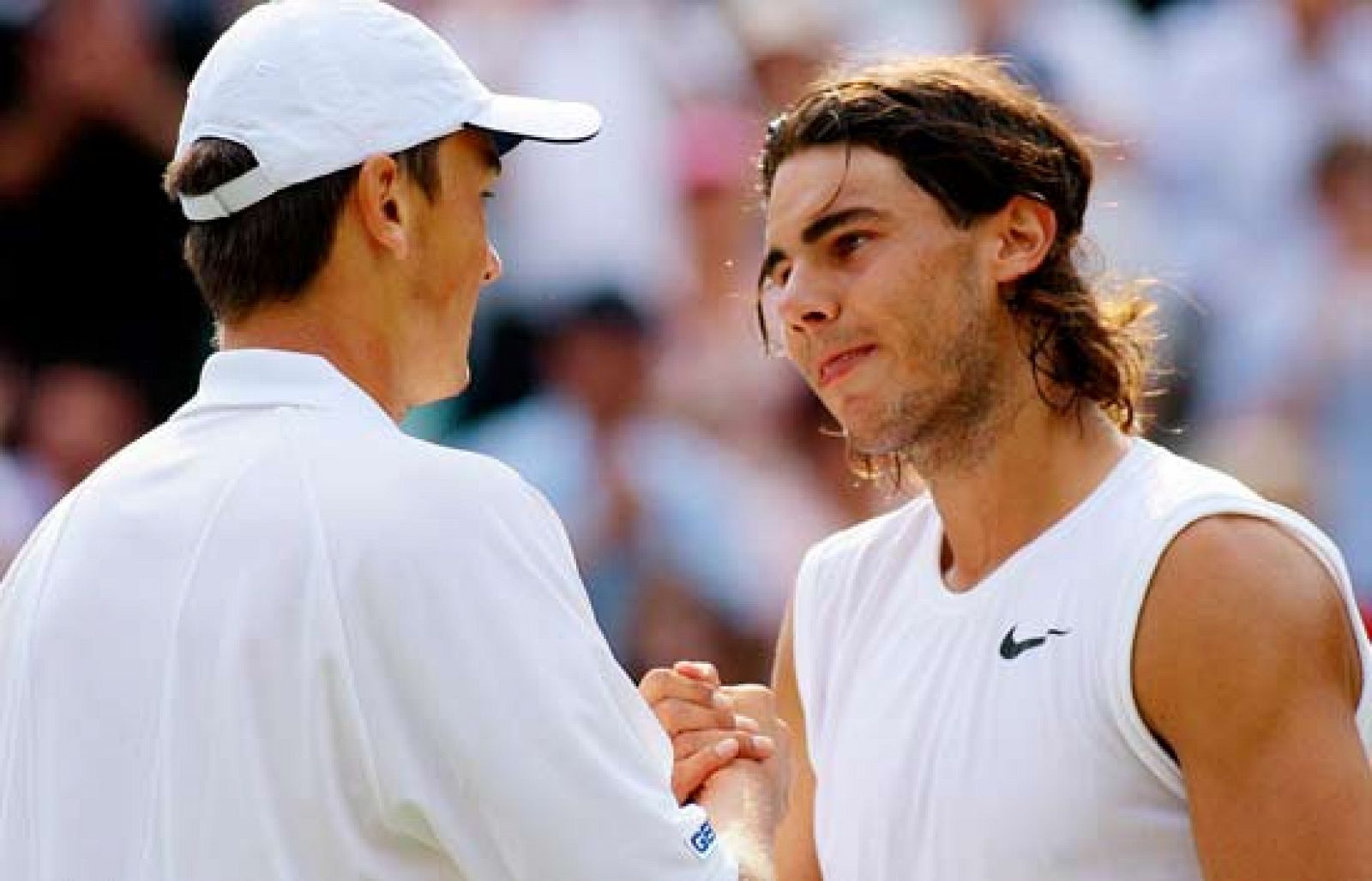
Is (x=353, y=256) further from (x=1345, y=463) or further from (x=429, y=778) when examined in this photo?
(x=1345, y=463)

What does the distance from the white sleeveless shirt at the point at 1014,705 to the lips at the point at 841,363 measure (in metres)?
0.27

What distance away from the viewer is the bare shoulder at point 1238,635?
289cm

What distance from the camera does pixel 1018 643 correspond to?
10.4 feet

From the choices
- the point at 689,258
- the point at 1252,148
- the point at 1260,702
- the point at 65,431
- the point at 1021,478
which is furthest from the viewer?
the point at 1252,148

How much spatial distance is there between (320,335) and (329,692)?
0.41 m

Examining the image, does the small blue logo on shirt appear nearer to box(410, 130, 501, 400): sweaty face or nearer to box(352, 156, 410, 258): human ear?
box(410, 130, 501, 400): sweaty face

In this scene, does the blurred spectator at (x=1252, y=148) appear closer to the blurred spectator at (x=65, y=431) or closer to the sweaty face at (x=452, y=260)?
the blurred spectator at (x=65, y=431)

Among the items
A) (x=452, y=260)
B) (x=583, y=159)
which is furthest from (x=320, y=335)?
(x=583, y=159)

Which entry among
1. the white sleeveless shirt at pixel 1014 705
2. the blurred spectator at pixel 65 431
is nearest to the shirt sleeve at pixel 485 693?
the white sleeveless shirt at pixel 1014 705

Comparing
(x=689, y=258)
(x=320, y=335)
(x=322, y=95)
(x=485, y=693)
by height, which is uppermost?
(x=322, y=95)

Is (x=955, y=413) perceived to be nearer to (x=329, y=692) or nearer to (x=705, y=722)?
(x=705, y=722)

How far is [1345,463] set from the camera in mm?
6738

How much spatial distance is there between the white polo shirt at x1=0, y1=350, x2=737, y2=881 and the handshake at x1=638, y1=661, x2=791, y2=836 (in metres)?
0.33

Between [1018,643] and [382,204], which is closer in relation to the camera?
[382,204]
